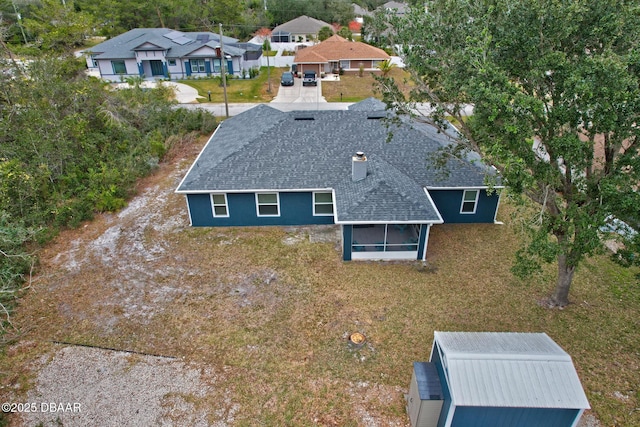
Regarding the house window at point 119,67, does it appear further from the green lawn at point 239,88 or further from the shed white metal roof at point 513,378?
the shed white metal roof at point 513,378

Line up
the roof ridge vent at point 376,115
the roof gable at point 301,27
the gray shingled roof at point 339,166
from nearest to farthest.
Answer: the gray shingled roof at point 339,166
the roof ridge vent at point 376,115
the roof gable at point 301,27

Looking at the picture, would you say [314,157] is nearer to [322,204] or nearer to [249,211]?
[322,204]

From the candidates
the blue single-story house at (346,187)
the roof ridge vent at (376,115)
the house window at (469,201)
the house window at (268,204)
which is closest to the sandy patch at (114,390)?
the blue single-story house at (346,187)

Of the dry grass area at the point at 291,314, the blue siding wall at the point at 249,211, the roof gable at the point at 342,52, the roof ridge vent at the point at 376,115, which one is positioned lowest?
the dry grass area at the point at 291,314

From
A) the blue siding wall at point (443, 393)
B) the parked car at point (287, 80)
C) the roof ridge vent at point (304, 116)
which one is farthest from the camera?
the parked car at point (287, 80)

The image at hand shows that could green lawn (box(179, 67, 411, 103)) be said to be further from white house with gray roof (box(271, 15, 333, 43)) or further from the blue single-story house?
the blue single-story house

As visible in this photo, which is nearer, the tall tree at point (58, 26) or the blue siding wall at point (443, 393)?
the blue siding wall at point (443, 393)

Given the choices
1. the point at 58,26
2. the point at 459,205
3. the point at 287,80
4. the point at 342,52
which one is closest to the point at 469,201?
the point at 459,205

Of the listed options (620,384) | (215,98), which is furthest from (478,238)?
(215,98)

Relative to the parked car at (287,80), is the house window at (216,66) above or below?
above
